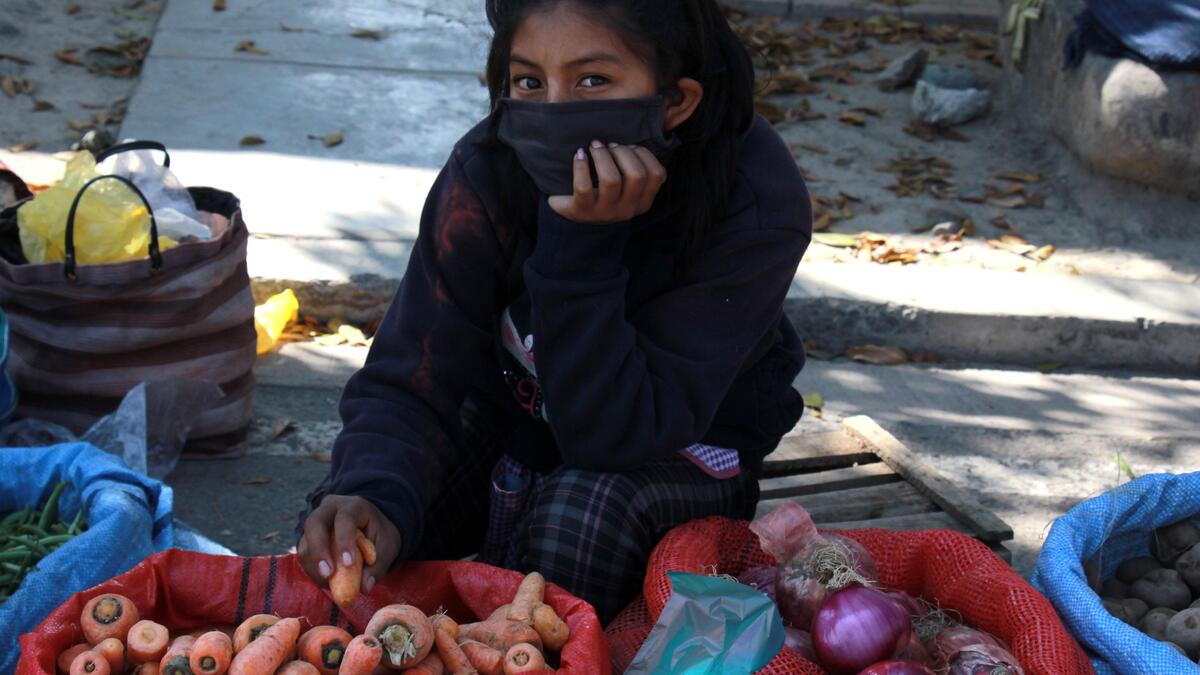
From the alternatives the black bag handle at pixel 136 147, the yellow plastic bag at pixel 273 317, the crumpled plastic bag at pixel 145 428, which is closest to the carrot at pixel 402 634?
the crumpled plastic bag at pixel 145 428

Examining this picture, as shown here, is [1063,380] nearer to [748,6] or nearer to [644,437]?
[644,437]

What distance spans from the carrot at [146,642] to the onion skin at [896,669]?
3.58 ft

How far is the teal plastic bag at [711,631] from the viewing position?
75.8 inches

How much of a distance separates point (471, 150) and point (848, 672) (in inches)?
43.8

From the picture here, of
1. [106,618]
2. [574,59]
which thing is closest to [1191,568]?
[574,59]

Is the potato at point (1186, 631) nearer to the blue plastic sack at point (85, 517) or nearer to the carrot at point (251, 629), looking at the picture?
the carrot at point (251, 629)

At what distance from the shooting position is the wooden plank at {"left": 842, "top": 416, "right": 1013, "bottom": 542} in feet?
9.26

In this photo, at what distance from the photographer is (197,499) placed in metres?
3.27

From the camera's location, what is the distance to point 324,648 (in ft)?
6.37

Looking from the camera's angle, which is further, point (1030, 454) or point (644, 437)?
point (1030, 454)

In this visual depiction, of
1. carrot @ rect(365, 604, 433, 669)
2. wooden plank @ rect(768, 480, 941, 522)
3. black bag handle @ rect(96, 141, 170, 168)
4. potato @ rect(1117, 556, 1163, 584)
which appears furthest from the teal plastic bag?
black bag handle @ rect(96, 141, 170, 168)

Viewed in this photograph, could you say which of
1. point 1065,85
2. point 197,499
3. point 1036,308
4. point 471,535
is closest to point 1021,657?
point 471,535

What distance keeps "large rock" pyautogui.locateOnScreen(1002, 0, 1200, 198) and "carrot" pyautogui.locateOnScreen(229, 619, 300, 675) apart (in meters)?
4.10

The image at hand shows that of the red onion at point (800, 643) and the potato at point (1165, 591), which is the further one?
the potato at point (1165, 591)
